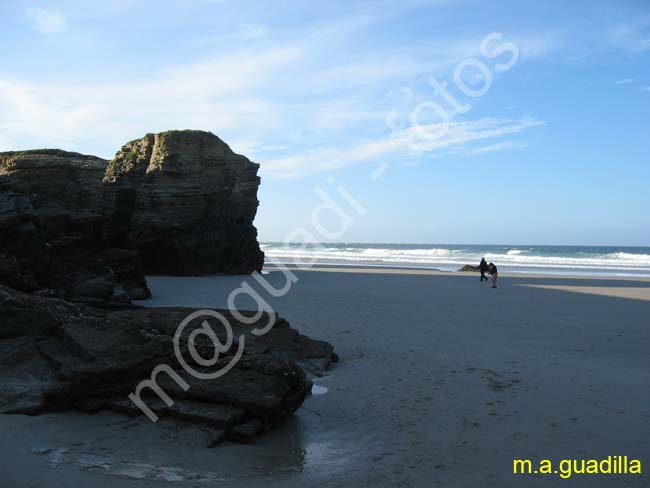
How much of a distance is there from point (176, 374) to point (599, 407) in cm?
453

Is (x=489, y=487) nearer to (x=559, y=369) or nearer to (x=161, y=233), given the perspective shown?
(x=559, y=369)

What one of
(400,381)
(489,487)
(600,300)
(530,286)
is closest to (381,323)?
(400,381)

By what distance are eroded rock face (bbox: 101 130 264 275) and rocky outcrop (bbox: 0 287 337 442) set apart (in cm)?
1721

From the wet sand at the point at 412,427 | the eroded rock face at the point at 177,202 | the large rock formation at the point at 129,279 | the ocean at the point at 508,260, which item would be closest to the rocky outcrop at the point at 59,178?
the large rock formation at the point at 129,279

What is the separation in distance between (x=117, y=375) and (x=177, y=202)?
62.7 feet

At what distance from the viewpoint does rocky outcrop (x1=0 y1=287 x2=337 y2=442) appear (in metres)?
5.00

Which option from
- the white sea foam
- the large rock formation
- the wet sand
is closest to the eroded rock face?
the large rock formation

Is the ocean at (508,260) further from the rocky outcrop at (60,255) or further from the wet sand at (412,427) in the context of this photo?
the wet sand at (412,427)

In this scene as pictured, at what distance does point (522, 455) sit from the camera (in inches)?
180

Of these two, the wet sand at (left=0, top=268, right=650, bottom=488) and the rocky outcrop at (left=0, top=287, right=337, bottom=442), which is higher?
the rocky outcrop at (left=0, top=287, right=337, bottom=442)

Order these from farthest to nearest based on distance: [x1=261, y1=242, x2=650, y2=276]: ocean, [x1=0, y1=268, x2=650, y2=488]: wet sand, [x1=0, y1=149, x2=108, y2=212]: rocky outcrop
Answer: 1. [x1=261, y1=242, x2=650, y2=276]: ocean
2. [x1=0, y1=149, x2=108, y2=212]: rocky outcrop
3. [x1=0, y1=268, x2=650, y2=488]: wet sand

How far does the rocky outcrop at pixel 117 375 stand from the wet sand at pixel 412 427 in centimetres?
18

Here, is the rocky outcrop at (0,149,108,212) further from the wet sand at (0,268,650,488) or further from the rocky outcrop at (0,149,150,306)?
the wet sand at (0,268,650,488)

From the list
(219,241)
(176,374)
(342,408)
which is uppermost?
(219,241)
